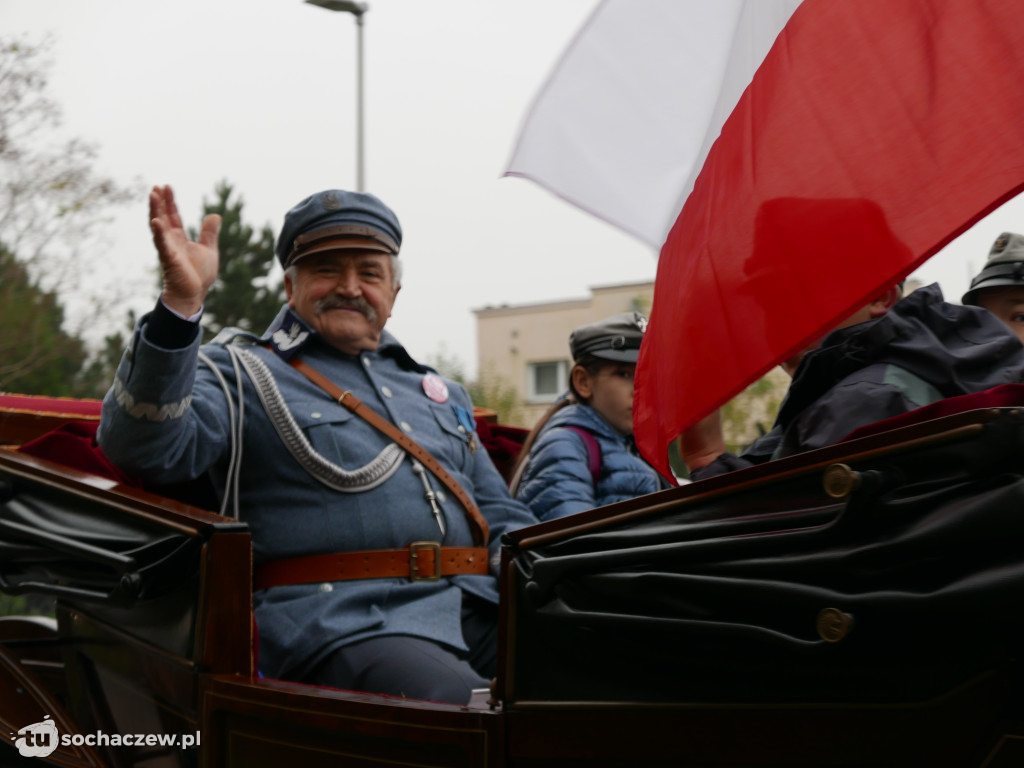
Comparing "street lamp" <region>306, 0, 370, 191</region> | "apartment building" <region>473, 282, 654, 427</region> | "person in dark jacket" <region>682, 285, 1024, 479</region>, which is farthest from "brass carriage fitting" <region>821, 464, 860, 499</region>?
"apartment building" <region>473, 282, 654, 427</region>

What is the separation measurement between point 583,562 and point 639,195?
40.1 inches

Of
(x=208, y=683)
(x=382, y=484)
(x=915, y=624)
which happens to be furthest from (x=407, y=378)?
(x=915, y=624)

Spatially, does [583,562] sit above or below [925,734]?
above

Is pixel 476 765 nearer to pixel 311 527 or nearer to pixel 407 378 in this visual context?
pixel 311 527

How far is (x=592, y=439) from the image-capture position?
3.40 m

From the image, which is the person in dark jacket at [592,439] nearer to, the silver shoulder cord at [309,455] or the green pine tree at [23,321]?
the silver shoulder cord at [309,455]

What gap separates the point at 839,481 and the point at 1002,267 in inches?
66.4

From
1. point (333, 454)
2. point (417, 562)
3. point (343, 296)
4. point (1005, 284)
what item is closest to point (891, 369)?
point (1005, 284)

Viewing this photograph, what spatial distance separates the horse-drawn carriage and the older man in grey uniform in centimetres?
32

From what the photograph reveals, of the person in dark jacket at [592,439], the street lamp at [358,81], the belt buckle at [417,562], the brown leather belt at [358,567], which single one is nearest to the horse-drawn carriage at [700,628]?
the brown leather belt at [358,567]

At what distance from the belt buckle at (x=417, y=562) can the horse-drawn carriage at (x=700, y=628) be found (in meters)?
0.59

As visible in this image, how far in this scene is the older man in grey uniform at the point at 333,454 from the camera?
2.32 metres

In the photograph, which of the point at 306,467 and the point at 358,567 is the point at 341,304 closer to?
the point at 306,467

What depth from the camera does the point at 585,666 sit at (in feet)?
5.28
